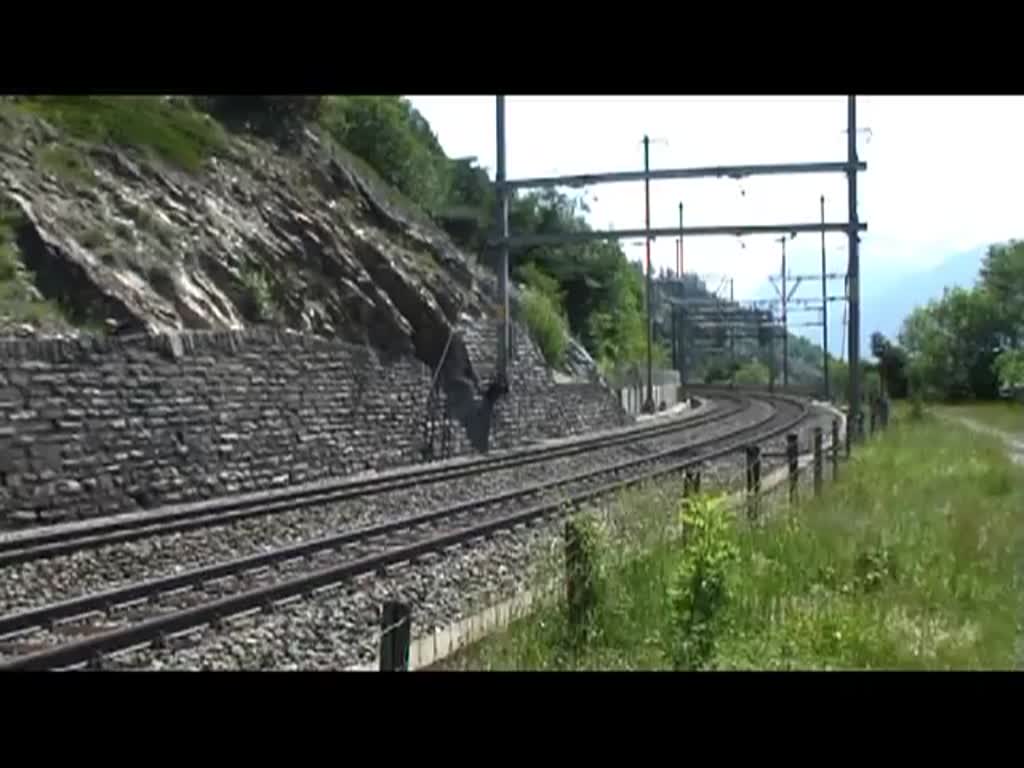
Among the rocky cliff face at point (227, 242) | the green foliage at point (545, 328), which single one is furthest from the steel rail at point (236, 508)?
the green foliage at point (545, 328)

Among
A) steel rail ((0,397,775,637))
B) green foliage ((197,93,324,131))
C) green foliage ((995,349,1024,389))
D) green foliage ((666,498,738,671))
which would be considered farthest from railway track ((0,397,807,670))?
green foliage ((995,349,1024,389))

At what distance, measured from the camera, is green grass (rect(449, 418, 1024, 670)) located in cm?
654

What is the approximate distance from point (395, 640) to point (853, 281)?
25.8 m

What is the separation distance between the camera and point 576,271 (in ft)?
212

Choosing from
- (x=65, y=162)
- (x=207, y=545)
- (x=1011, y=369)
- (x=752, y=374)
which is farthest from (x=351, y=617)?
(x=752, y=374)

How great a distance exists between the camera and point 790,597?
795 cm

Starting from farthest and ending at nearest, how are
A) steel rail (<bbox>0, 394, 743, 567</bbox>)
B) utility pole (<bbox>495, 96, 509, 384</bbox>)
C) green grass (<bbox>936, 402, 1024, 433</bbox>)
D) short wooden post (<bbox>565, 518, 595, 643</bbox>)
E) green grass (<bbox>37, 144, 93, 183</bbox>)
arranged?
1. green grass (<bbox>936, 402, 1024, 433</bbox>)
2. utility pole (<bbox>495, 96, 509, 384</bbox>)
3. green grass (<bbox>37, 144, 93, 183</bbox>)
4. steel rail (<bbox>0, 394, 743, 567</bbox>)
5. short wooden post (<bbox>565, 518, 595, 643</bbox>)

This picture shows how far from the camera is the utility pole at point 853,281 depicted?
24891 mm

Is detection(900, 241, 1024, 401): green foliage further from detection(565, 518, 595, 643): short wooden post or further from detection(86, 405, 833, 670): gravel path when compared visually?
detection(565, 518, 595, 643): short wooden post

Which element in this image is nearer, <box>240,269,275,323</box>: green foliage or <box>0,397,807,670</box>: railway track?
<box>0,397,807,670</box>: railway track

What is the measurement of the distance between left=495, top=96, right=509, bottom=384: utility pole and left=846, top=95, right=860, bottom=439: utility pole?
20.6 feet
